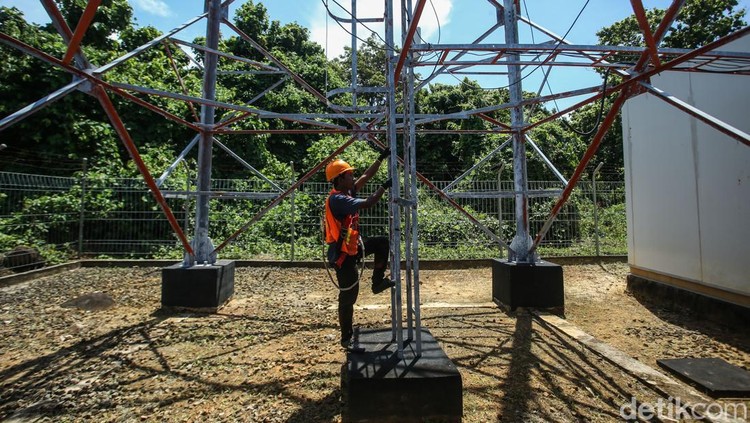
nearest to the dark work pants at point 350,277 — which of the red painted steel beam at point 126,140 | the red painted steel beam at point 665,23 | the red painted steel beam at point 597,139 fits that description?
the red painted steel beam at point 597,139

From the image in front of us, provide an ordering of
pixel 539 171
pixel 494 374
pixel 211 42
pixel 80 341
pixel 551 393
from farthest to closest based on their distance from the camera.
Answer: pixel 539 171 < pixel 211 42 < pixel 80 341 < pixel 494 374 < pixel 551 393

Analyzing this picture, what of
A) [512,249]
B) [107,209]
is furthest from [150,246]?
[512,249]

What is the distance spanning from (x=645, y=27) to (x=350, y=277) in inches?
129

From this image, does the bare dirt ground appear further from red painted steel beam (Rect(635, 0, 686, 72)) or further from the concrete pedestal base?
red painted steel beam (Rect(635, 0, 686, 72))

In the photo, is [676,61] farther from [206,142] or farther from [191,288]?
[191,288]

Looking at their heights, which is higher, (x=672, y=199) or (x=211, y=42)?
(x=211, y=42)

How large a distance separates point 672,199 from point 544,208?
5.00 meters

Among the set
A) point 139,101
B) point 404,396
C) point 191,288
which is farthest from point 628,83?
point 191,288

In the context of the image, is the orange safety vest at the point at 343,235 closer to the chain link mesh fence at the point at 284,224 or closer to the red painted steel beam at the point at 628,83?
the red painted steel beam at the point at 628,83

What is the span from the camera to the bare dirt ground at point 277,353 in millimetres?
3141

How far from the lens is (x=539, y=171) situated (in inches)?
570

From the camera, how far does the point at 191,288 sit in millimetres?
5785

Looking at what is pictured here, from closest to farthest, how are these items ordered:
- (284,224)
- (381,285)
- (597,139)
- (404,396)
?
(404,396) < (381,285) < (597,139) < (284,224)

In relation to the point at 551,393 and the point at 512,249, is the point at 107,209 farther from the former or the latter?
the point at 551,393
